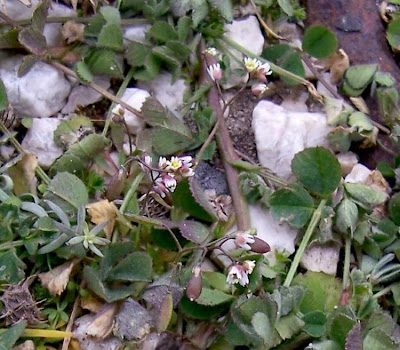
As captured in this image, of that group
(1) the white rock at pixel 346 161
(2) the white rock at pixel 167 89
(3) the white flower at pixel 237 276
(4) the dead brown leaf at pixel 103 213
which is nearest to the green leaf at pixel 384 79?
(1) the white rock at pixel 346 161

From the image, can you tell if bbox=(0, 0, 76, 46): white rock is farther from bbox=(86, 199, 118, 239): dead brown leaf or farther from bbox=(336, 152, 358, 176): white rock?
bbox=(336, 152, 358, 176): white rock

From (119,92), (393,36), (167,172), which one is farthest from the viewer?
(393,36)

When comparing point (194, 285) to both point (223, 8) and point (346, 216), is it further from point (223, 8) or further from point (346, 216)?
point (223, 8)

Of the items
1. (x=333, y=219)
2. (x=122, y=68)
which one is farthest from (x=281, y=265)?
(x=122, y=68)

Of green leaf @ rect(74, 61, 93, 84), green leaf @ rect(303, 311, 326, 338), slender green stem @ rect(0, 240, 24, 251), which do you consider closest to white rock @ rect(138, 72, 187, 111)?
green leaf @ rect(74, 61, 93, 84)

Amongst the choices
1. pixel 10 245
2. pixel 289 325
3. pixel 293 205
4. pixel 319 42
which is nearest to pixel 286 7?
pixel 319 42

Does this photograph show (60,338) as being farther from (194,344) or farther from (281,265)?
(281,265)
